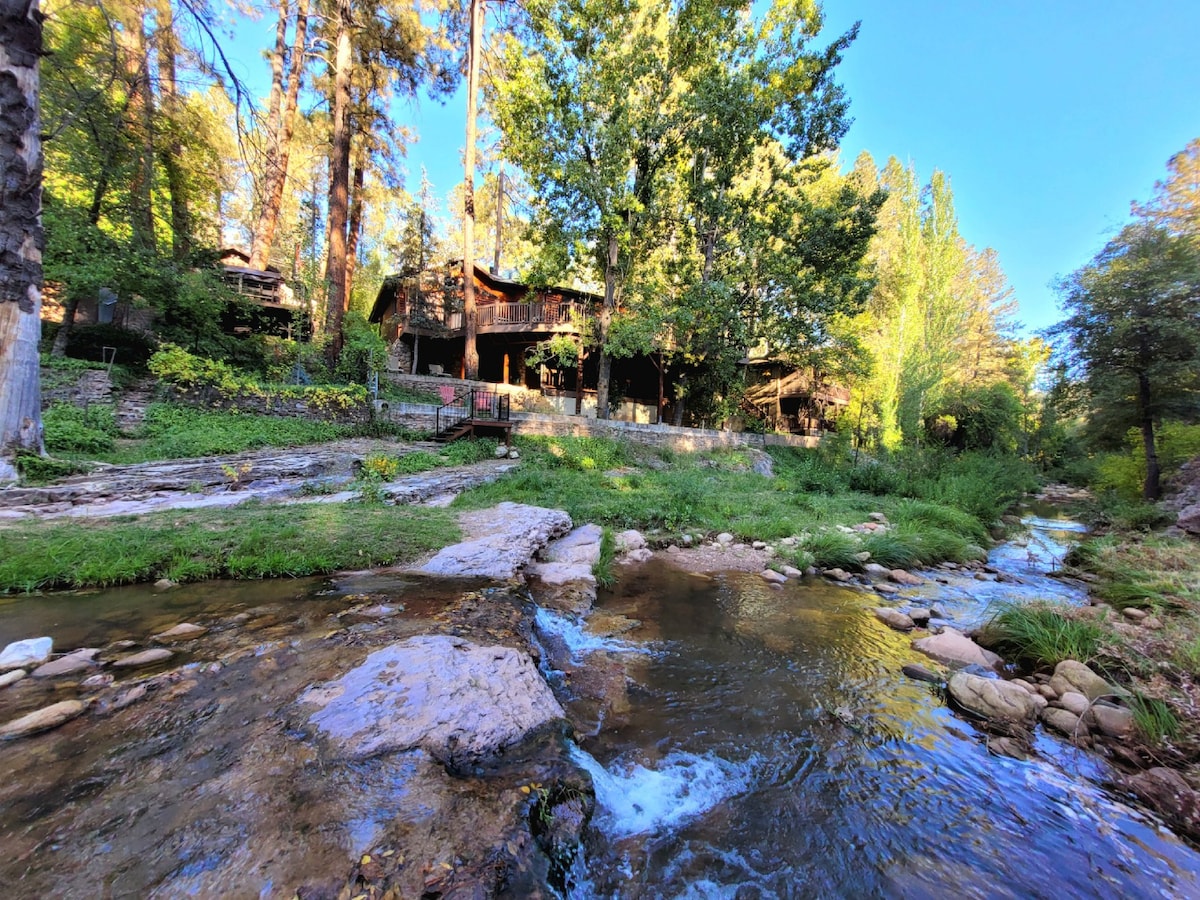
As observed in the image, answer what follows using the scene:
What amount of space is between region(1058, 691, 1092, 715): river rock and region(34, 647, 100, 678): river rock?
7.54 metres

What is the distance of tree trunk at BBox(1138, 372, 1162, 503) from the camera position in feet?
40.2

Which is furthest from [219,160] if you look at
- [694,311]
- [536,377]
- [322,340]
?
[694,311]

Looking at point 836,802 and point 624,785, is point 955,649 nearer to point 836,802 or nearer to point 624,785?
point 836,802

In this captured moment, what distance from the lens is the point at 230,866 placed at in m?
1.74

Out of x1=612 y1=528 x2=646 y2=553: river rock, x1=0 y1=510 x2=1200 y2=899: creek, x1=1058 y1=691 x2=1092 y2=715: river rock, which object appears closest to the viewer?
x1=0 y1=510 x2=1200 y2=899: creek

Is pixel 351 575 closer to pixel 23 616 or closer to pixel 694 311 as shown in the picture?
pixel 23 616

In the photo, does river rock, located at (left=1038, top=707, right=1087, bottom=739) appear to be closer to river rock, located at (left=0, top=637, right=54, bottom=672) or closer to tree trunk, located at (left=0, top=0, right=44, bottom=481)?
river rock, located at (left=0, top=637, right=54, bottom=672)

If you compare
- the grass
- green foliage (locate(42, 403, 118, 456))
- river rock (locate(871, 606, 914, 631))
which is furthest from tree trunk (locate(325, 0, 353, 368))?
river rock (locate(871, 606, 914, 631))

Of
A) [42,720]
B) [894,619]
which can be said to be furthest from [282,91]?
[894,619]

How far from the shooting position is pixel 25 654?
3.18 meters

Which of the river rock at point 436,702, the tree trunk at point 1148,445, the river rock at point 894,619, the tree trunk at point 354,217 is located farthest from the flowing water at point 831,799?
the tree trunk at point 354,217

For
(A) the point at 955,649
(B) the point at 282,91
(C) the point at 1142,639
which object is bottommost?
(A) the point at 955,649

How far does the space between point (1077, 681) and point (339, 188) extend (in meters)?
21.7

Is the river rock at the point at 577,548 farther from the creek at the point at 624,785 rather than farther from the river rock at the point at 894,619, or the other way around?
the river rock at the point at 894,619
